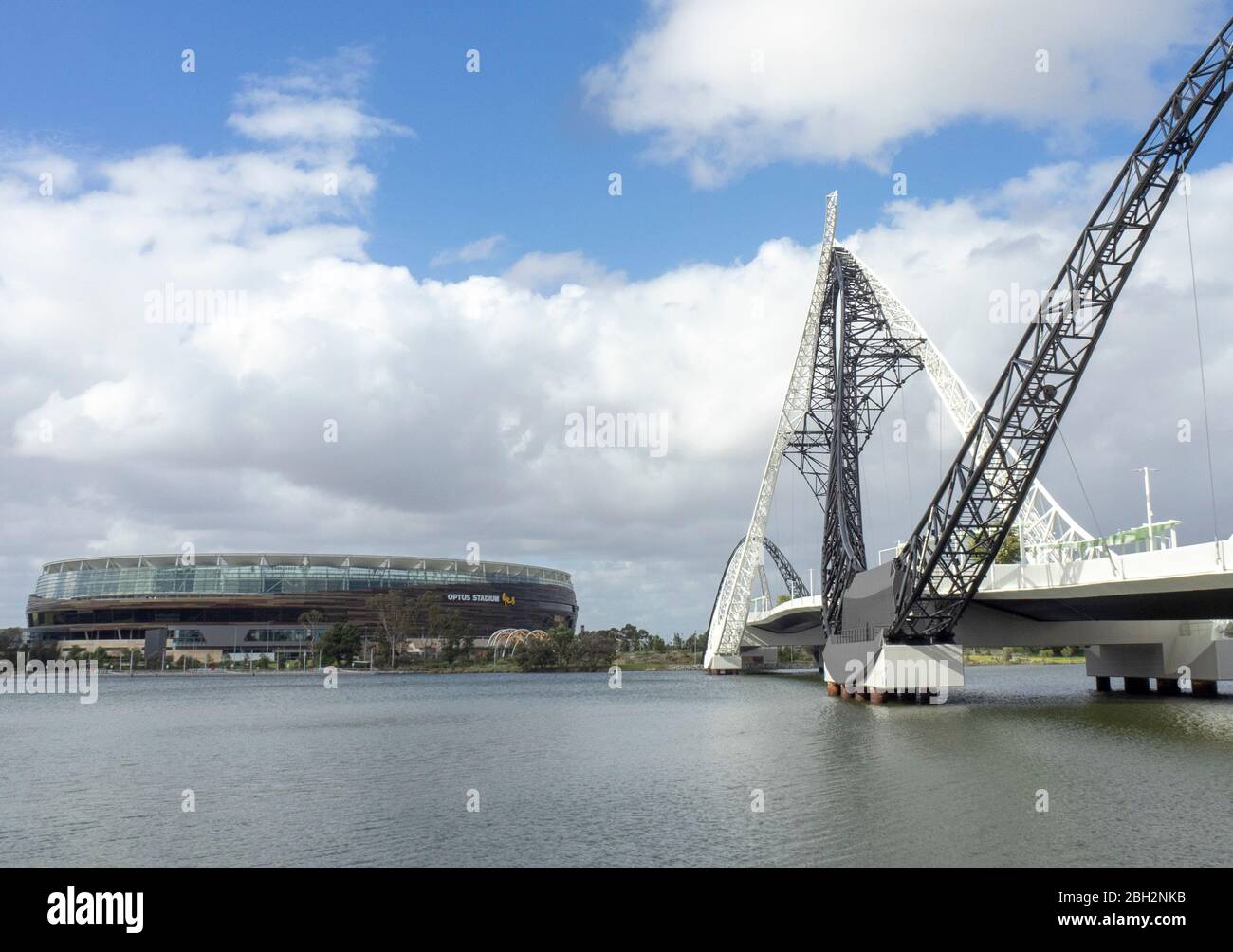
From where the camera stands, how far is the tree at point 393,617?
600 feet

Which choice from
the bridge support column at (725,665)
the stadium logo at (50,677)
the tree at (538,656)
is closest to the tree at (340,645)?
the tree at (538,656)

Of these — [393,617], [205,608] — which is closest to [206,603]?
[205,608]

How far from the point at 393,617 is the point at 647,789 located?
15820 cm

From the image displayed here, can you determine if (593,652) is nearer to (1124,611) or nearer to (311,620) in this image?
(311,620)

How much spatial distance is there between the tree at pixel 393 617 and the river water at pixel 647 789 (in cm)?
12013

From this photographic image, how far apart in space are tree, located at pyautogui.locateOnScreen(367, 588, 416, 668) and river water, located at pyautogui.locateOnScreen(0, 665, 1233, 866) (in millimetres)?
120135

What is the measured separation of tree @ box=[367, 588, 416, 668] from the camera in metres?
183

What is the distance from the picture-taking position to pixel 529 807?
29.3 meters

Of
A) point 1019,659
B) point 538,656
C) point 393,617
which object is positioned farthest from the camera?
point 393,617

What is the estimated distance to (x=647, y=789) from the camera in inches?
1282

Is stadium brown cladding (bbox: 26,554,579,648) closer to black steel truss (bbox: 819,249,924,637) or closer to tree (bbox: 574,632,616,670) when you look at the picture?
tree (bbox: 574,632,616,670)
